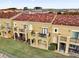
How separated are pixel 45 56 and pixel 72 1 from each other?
1.21 meters

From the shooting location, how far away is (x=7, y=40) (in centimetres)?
410

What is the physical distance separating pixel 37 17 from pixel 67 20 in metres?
0.66

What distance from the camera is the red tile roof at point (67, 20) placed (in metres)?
3.36

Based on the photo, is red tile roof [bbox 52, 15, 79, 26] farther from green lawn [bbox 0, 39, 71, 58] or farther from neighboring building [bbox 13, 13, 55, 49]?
green lawn [bbox 0, 39, 71, 58]

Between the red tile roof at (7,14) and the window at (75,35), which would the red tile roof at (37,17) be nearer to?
the red tile roof at (7,14)

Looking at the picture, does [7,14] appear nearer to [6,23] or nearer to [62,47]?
[6,23]

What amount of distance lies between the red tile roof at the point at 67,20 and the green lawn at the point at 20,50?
627 mm

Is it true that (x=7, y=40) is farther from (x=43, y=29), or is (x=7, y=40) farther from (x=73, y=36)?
(x=73, y=36)

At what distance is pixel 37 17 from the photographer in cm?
381

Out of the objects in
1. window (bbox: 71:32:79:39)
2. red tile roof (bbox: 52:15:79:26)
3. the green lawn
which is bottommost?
the green lawn

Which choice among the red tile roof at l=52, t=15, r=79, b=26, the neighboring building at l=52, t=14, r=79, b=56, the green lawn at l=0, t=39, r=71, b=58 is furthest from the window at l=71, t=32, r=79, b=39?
the green lawn at l=0, t=39, r=71, b=58

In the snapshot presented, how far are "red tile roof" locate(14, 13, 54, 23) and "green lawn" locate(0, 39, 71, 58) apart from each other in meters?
0.54

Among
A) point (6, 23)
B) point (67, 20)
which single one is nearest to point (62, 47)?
point (67, 20)

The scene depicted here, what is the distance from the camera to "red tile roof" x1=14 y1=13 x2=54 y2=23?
3.70 m
